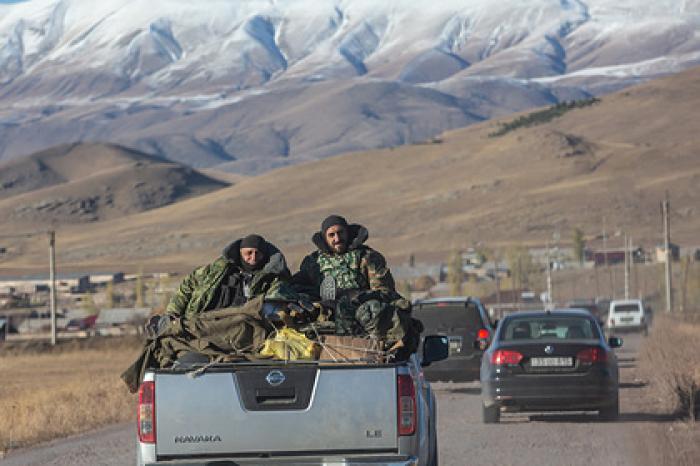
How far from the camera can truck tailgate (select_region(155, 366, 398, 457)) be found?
400 inches

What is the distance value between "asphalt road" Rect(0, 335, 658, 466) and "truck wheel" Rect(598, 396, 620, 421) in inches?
6.4

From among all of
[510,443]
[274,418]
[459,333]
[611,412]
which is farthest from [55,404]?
[274,418]

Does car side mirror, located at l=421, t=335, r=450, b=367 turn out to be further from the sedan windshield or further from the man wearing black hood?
the sedan windshield

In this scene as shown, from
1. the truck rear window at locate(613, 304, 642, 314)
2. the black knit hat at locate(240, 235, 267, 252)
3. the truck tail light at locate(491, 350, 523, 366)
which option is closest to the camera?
the black knit hat at locate(240, 235, 267, 252)

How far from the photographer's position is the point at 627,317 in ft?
200

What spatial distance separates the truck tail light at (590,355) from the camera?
20.2m

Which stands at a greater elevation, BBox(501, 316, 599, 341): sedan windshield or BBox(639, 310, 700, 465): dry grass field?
BBox(501, 316, 599, 341): sedan windshield

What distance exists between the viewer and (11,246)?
7687 inches

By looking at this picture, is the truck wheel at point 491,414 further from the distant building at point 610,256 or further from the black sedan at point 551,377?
the distant building at point 610,256

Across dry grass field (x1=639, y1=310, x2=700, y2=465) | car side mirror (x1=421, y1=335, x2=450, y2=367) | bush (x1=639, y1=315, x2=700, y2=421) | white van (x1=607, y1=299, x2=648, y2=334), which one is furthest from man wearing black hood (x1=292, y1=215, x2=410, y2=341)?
white van (x1=607, y1=299, x2=648, y2=334)

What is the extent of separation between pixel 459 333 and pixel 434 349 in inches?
585

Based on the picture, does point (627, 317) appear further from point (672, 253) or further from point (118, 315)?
point (672, 253)

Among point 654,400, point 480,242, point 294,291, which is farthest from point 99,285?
point 294,291

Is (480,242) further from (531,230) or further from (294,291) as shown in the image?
(294,291)
